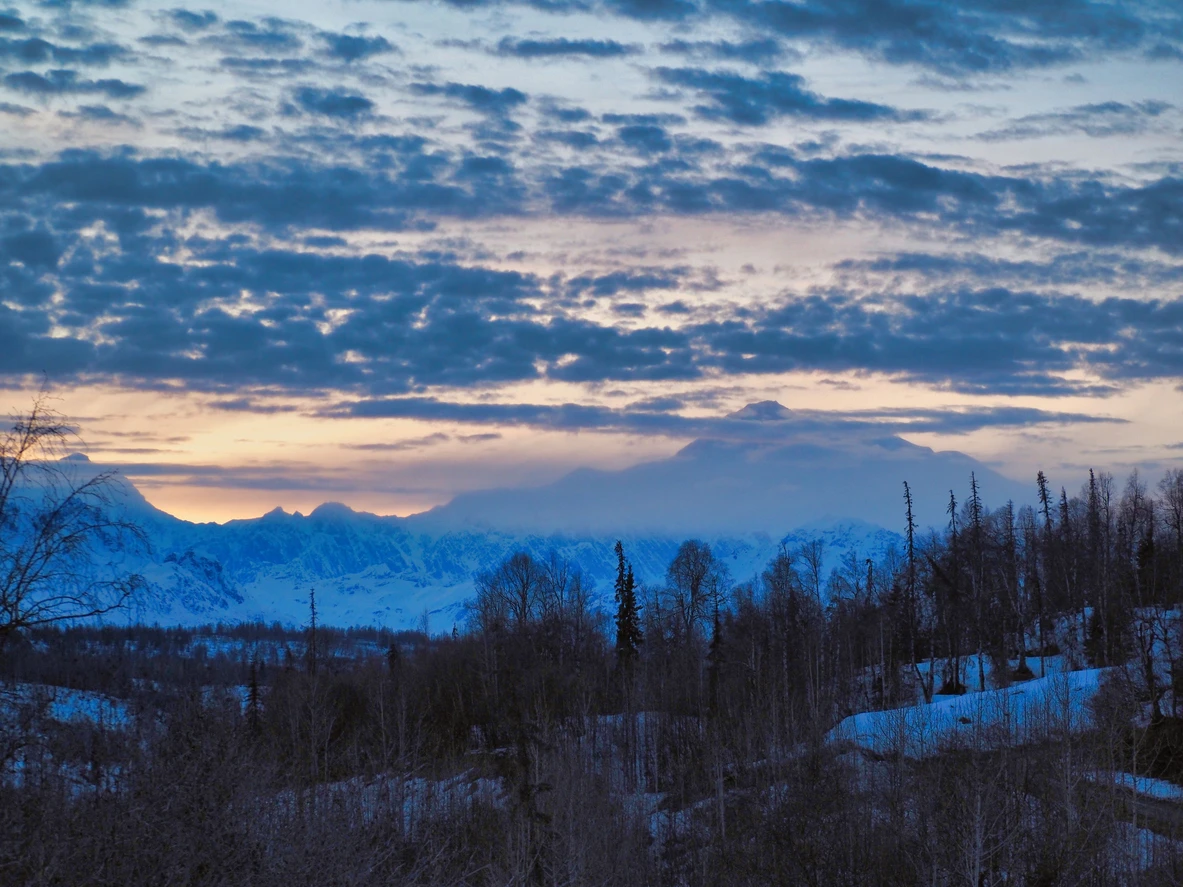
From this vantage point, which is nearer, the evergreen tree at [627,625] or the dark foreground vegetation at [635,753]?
the dark foreground vegetation at [635,753]

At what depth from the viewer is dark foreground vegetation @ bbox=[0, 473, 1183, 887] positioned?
17.9 meters

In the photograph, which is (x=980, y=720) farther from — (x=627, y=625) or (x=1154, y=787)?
(x=627, y=625)

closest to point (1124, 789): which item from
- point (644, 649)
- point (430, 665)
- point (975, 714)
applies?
point (975, 714)

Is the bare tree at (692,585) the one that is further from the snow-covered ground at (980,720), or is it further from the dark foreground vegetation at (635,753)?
the snow-covered ground at (980,720)

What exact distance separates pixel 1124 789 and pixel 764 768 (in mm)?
19891

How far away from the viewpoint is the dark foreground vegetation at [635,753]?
17.9 meters

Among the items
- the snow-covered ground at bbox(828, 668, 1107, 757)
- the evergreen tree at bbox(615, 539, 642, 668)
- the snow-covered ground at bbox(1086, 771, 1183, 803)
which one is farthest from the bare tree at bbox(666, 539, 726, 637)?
the snow-covered ground at bbox(1086, 771, 1183, 803)

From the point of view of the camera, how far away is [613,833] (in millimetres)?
51031

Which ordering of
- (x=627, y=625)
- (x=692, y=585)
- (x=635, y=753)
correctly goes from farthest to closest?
(x=692, y=585)
(x=627, y=625)
(x=635, y=753)

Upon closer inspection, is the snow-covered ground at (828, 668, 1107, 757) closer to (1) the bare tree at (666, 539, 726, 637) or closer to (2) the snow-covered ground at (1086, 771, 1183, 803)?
(2) the snow-covered ground at (1086, 771, 1183, 803)

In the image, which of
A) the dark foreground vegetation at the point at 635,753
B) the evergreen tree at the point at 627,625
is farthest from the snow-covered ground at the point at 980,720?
the evergreen tree at the point at 627,625

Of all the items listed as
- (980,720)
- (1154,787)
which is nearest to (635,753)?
(980,720)

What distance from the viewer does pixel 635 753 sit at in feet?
249

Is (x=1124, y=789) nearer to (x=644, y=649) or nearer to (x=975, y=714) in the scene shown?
(x=975, y=714)
